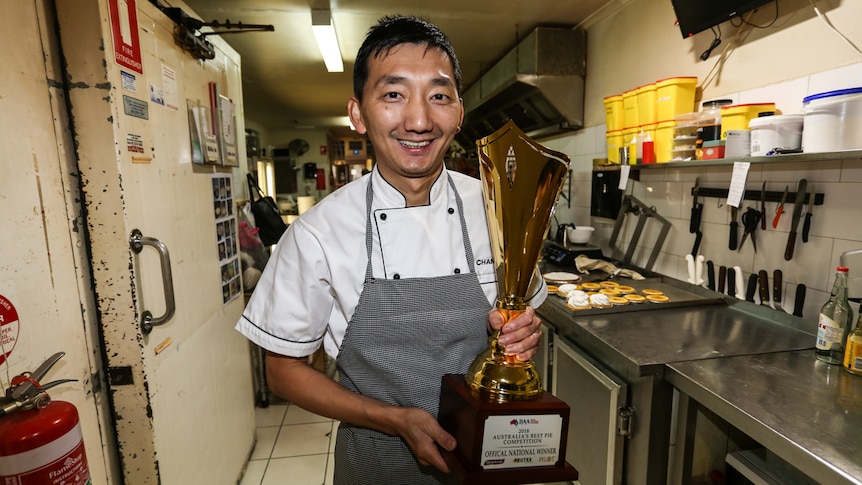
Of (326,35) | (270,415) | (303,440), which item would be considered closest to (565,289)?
(303,440)

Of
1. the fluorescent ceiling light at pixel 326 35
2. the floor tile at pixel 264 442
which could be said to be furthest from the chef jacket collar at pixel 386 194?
the fluorescent ceiling light at pixel 326 35

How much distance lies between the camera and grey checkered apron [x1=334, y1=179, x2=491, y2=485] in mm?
971

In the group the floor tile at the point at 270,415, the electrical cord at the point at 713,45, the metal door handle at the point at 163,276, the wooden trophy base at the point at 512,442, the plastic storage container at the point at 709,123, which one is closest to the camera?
the wooden trophy base at the point at 512,442

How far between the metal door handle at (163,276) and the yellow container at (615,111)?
2.43m

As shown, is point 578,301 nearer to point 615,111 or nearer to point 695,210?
point 695,210

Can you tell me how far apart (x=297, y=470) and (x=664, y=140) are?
265 centimetres

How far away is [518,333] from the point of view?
852mm

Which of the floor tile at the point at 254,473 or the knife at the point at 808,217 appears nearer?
the knife at the point at 808,217

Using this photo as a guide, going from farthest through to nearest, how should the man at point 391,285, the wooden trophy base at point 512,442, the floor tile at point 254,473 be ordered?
the floor tile at point 254,473 < the man at point 391,285 < the wooden trophy base at point 512,442

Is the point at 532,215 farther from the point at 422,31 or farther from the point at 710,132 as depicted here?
the point at 710,132

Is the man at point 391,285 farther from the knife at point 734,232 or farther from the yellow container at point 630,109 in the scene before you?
the yellow container at point 630,109

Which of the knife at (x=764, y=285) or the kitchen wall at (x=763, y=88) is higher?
the kitchen wall at (x=763, y=88)

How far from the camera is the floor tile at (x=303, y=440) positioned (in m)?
2.61

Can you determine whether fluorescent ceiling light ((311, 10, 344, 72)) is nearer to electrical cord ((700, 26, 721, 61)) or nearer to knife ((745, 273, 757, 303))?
electrical cord ((700, 26, 721, 61))
